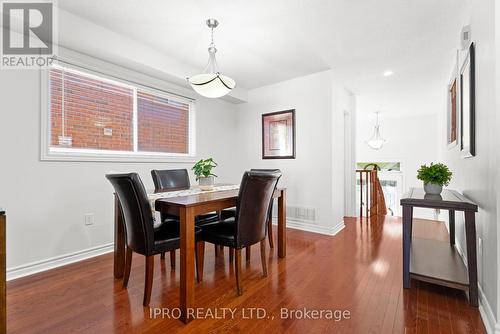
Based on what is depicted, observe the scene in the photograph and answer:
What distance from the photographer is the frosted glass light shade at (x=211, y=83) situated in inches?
92.3

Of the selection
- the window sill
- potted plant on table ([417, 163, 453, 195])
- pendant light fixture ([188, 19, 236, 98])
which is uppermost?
pendant light fixture ([188, 19, 236, 98])

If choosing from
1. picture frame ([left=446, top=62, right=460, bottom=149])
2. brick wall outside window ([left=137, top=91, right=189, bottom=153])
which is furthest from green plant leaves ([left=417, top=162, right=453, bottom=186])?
brick wall outside window ([left=137, top=91, right=189, bottom=153])

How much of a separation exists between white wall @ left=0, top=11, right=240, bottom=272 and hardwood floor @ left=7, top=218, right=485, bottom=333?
11.1 inches

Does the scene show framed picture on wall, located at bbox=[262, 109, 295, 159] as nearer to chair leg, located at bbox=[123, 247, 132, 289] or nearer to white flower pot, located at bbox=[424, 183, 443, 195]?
Result: white flower pot, located at bbox=[424, 183, 443, 195]

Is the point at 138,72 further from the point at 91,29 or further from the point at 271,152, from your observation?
the point at 271,152

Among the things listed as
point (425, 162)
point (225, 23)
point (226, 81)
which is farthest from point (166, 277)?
point (425, 162)

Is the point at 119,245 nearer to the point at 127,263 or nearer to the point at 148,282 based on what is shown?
the point at 127,263

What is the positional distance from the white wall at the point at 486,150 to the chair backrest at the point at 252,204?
4.56 ft

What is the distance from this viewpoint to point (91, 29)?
2.45m

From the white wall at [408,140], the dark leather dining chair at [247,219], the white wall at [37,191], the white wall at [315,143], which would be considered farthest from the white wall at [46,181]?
the white wall at [408,140]

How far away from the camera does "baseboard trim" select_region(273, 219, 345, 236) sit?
11.7 feet

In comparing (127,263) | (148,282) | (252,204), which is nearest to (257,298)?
Result: (252,204)

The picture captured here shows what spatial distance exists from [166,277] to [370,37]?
3.23 meters

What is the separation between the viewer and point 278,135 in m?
4.16
